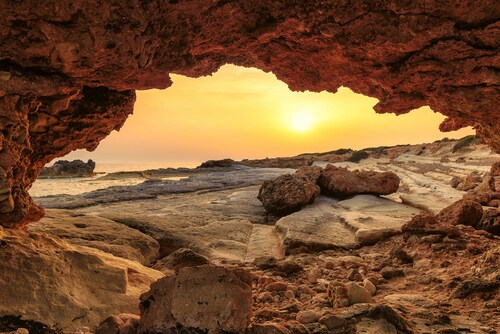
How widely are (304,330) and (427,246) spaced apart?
3927mm

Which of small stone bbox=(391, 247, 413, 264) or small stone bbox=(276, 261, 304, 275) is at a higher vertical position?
small stone bbox=(391, 247, 413, 264)

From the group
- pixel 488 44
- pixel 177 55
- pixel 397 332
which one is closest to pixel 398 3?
pixel 488 44

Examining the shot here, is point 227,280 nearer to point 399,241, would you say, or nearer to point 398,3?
point 398,3

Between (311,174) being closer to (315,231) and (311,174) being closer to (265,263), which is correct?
(315,231)

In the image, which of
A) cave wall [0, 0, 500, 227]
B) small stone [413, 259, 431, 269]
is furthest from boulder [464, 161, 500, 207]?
cave wall [0, 0, 500, 227]

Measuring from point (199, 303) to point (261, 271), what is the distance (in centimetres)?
275

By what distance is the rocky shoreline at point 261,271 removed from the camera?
3.31 m

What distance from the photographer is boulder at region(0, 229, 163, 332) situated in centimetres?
340

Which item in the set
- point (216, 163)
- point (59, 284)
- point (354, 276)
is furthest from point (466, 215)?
point (216, 163)

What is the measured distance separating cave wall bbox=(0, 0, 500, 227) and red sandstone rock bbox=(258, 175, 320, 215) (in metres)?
5.70

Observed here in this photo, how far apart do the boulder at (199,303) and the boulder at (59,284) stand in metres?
0.66

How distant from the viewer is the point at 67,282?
3.85 meters

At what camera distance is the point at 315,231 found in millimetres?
8102

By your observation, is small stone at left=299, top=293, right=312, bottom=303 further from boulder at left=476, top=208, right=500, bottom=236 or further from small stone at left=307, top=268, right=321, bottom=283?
boulder at left=476, top=208, right=500, bottom=236
